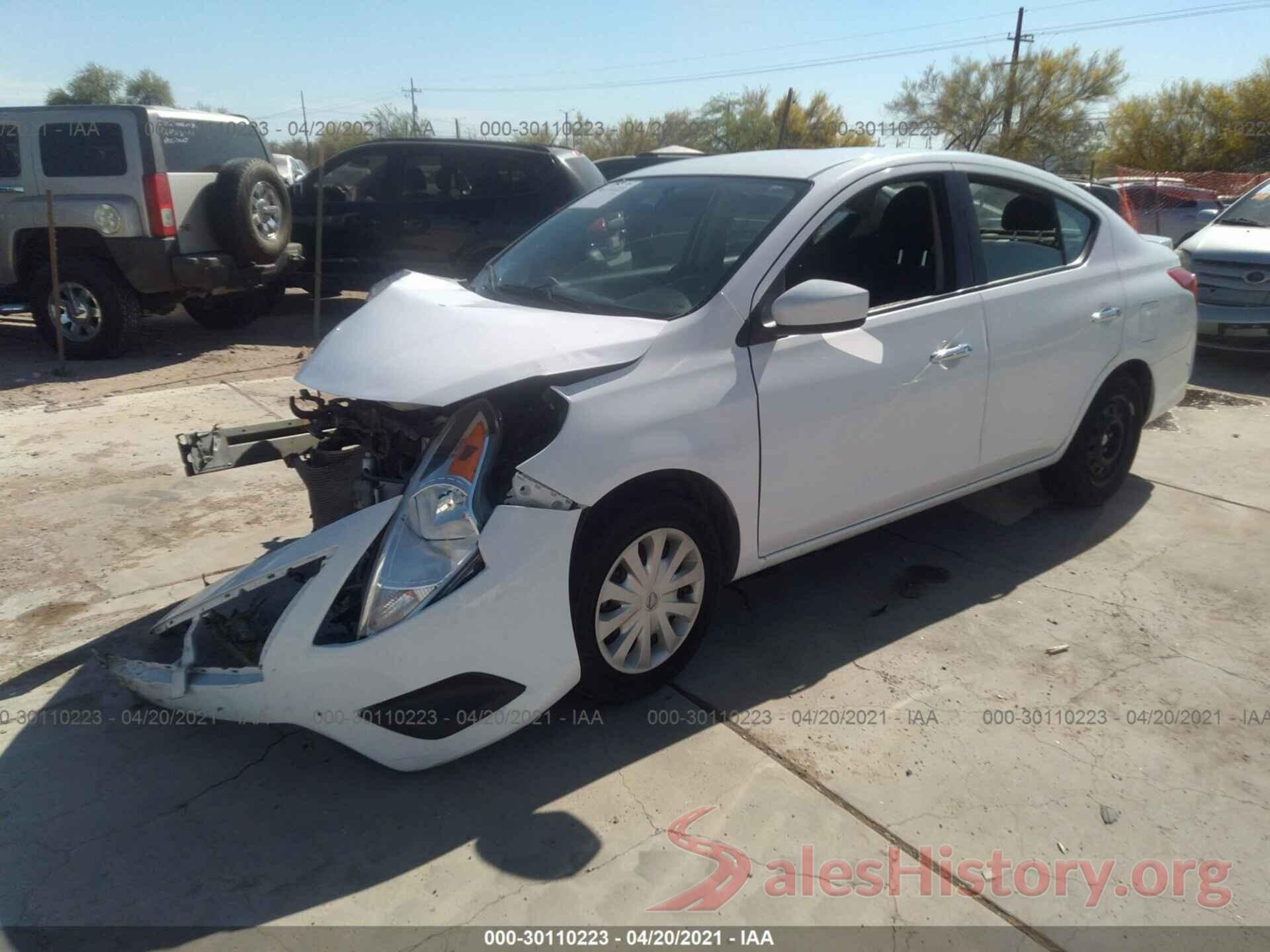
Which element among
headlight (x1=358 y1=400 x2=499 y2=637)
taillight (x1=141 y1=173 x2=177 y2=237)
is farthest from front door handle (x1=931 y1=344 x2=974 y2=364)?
taillight (x1=141 y1=173 x2=177 y2=237)

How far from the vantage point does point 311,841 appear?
2.71m

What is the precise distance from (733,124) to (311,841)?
3731cm

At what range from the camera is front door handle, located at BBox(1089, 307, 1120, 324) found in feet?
14.6

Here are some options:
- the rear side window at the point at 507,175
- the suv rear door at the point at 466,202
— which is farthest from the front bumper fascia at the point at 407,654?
the rear side window at the point at 507,175

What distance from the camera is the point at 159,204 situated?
819cm

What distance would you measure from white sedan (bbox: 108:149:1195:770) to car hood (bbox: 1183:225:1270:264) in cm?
495

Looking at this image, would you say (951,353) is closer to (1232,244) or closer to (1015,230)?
(1015,230)

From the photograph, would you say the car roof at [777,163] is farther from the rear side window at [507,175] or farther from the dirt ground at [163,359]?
the rear side window at [507,175]

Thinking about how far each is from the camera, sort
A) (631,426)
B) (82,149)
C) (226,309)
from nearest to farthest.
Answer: (631,426)
(82,149)
(226,309)

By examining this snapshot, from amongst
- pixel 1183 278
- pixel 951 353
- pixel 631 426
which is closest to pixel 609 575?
pixel 631 426

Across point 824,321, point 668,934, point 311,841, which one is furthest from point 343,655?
point 824,321

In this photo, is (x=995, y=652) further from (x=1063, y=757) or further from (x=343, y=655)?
(x=343, y=655)

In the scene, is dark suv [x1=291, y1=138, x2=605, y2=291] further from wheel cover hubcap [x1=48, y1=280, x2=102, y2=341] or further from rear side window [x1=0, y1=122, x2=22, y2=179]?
rear side window [x1=0, y1=122, x2=22, y2=179]

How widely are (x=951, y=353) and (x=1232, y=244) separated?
6.60 metres
